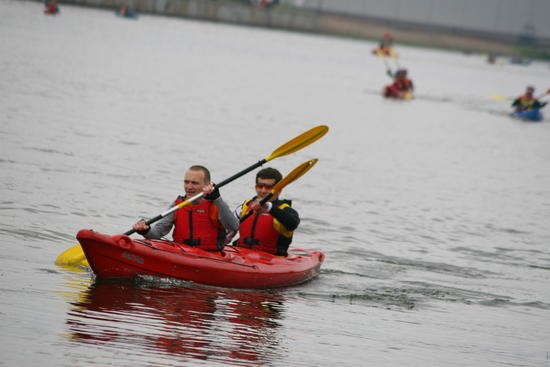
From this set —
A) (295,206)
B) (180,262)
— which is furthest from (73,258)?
(295,206)

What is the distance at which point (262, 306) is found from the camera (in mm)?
8344

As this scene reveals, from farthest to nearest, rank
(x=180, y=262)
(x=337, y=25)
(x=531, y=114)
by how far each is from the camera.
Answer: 1. (x=337, y=25)
2. (x=531, y=114)
3. (x=180, y=262)

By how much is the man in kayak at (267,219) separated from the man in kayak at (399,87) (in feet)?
84.7

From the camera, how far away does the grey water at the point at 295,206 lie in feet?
23.7

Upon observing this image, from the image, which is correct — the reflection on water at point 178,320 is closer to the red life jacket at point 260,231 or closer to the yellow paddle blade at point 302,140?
the red life jacket at point 260,231

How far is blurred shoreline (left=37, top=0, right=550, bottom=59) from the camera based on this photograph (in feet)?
248

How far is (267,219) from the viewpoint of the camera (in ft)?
29.6

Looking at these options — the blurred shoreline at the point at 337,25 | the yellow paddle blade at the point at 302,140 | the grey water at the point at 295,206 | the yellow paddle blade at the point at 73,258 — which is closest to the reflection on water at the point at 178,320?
the grey water at the point at 295,206

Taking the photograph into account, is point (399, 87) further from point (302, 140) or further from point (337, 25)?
point (337, 25)

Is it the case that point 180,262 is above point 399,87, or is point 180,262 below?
below

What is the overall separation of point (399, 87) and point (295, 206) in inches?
858

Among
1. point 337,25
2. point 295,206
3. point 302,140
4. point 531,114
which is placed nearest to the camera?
point 302,140

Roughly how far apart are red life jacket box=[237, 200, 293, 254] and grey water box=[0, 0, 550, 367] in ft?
1.64

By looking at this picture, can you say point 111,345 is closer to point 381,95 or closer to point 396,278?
point 396,278
